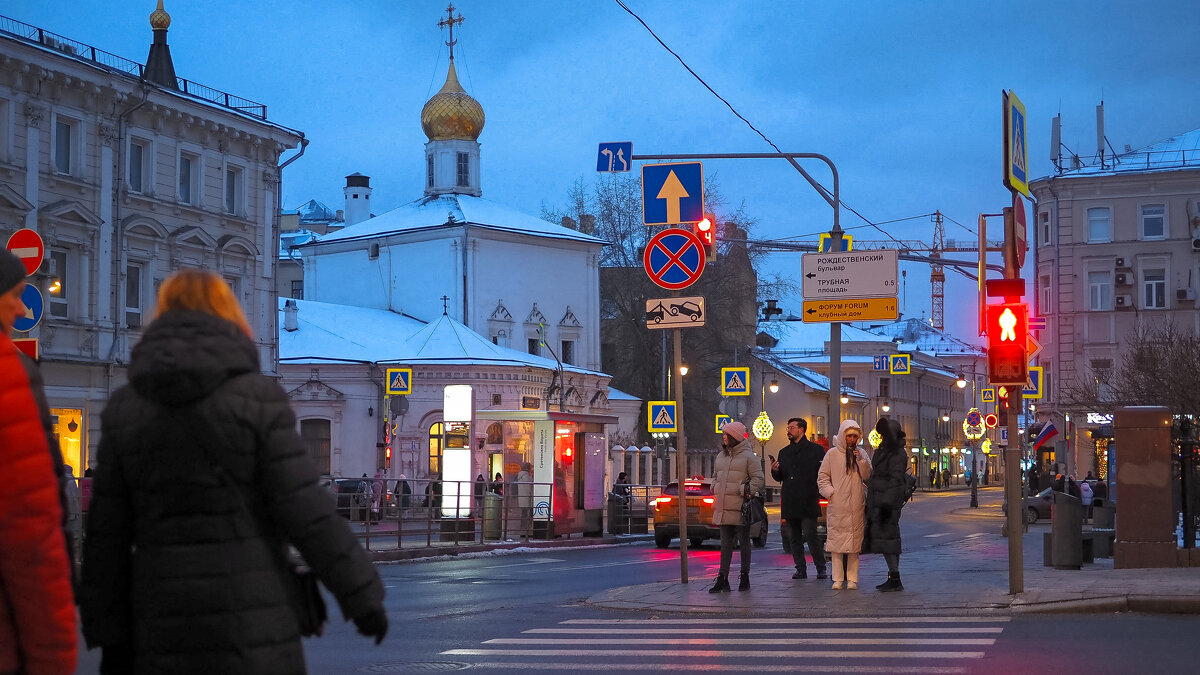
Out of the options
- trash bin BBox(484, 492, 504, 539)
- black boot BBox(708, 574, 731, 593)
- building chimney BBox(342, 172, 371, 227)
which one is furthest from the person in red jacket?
building chimney BBox(342, 172, 371, 227)

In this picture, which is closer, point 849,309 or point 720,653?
point 720,653

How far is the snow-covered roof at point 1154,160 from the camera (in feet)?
220

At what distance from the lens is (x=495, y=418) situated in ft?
108

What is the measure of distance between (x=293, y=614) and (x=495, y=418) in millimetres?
28429

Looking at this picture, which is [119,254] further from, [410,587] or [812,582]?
[812,582]

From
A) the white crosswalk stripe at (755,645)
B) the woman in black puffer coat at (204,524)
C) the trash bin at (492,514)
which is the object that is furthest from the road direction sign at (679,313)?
the trash bin at (492,514)

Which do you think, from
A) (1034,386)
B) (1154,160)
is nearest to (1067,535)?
(1034,386)

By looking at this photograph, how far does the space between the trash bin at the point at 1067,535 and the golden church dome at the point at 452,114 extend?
54215mm

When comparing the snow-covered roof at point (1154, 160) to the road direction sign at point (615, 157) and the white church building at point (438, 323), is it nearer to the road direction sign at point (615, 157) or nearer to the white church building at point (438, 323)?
the white church building at point (438, 323)

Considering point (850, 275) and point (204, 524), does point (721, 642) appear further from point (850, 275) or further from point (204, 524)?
point (850, 275)

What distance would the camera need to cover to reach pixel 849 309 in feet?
69.3

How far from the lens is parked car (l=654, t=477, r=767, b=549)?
1200 inches

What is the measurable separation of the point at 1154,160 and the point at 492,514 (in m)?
47.1

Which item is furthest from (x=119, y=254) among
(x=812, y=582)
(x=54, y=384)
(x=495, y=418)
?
(x=812, y=582)
